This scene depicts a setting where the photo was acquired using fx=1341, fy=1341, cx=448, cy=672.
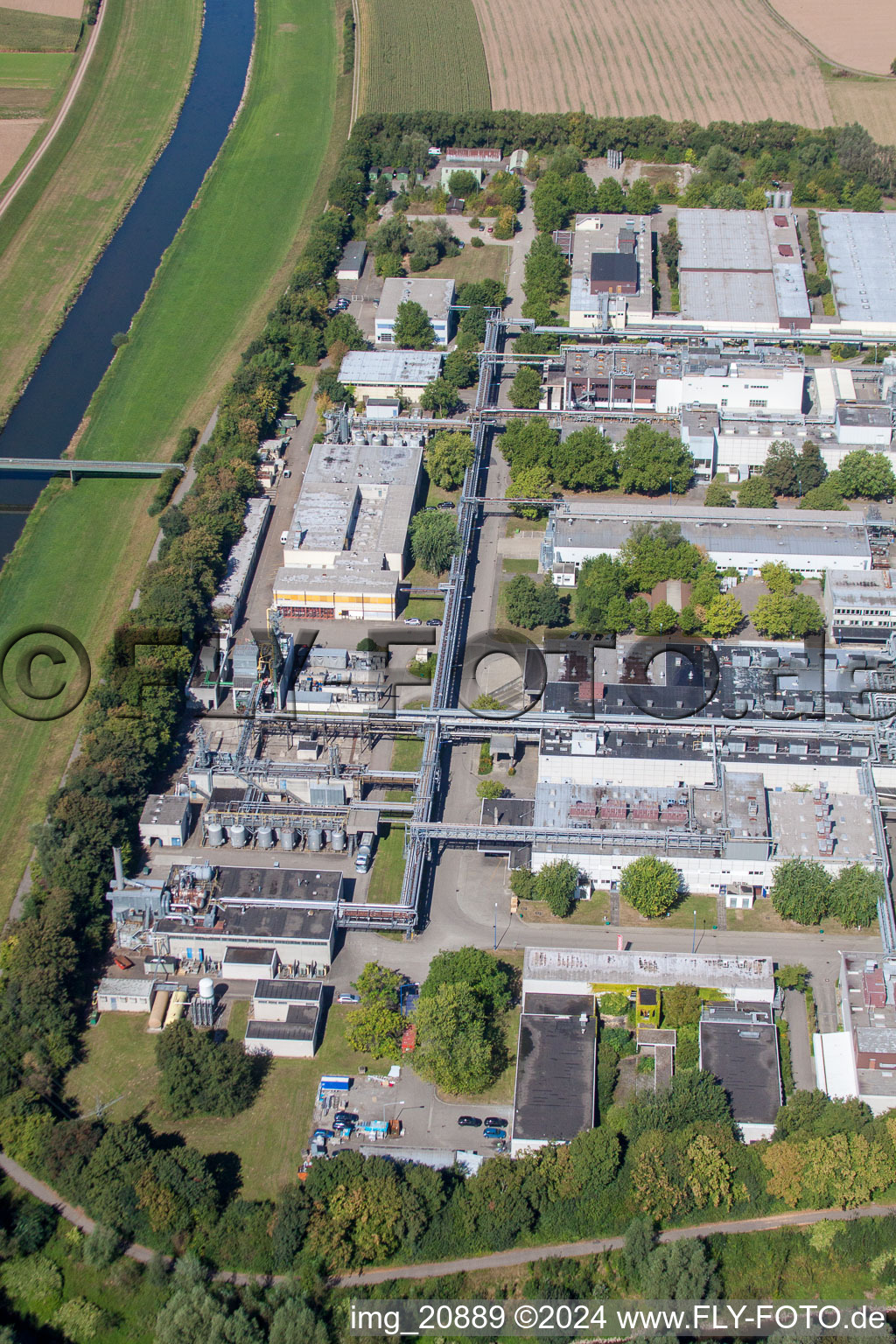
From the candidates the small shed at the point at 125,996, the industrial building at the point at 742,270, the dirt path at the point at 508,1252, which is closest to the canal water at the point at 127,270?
the small shed at the point at 125,996

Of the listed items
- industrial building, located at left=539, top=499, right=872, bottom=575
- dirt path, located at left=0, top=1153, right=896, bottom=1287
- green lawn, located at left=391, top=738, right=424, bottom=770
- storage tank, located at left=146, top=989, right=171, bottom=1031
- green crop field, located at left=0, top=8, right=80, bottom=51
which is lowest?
dirt path, located at left=0, top=1153, right=896, bottom=1287

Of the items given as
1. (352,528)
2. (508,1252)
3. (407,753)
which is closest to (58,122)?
(352,528)

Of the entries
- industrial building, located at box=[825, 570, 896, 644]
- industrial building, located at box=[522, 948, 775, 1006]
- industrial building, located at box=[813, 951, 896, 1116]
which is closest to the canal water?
industrial building, located at box=[522, 948, 775, 1006]

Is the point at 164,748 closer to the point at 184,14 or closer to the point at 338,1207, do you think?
the point at 338,1207

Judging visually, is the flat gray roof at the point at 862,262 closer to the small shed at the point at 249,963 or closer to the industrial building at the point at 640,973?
the industrial building at the point at 640,973

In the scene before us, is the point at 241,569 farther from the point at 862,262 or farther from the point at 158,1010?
the point at 862,262

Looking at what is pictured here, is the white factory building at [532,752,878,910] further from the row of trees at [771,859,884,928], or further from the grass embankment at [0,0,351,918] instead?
the grass embankment at [0,0,351,918]
